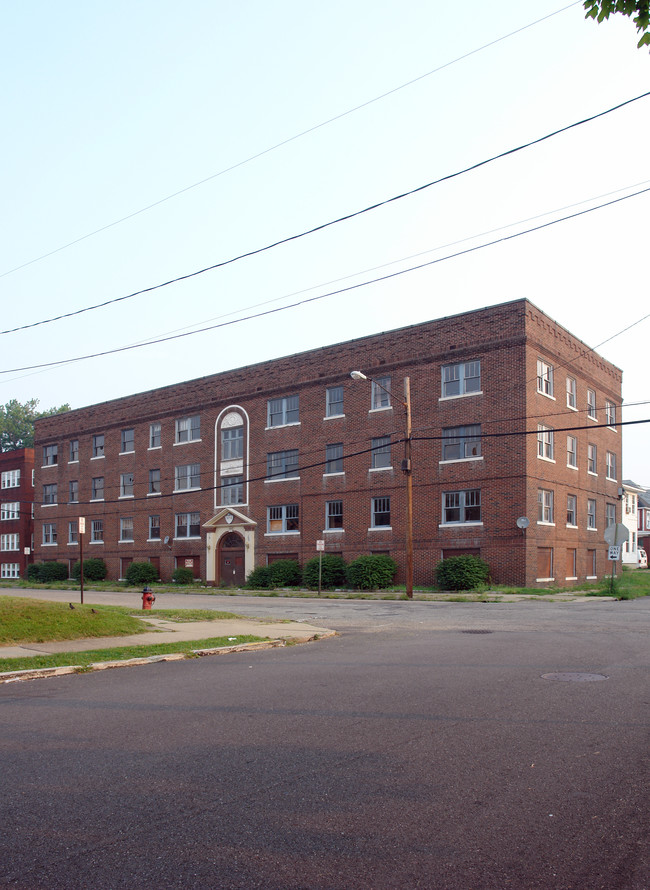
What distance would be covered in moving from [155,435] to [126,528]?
6564 millimetres

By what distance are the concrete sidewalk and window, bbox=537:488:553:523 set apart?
19.7 metres

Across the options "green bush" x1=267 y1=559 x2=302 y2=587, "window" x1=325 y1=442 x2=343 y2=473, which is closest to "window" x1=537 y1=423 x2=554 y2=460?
"window" x1=325 y1=442 x2=343 y2=473

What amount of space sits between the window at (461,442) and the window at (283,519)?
9.72 m

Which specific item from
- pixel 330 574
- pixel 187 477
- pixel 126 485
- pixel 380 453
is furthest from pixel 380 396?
pixel 126 485

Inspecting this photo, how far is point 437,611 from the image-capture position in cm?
2297

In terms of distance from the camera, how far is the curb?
35.5 feet

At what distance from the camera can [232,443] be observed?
4606 cm

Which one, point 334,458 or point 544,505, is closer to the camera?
point 544,505

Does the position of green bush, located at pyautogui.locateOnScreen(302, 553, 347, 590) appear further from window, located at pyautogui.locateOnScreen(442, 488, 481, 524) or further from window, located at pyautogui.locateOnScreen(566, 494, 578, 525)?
window, located at pyautogui.locateOnScreen(566, 494, 578, 525)

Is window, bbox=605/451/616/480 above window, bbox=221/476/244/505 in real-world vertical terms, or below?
above

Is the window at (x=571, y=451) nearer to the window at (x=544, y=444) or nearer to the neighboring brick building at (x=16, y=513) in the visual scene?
the window at (x=544, y=444)

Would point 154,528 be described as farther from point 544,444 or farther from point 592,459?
point 592,459

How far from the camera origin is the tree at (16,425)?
343 ft

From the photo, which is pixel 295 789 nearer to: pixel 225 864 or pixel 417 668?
pixel 225 864
